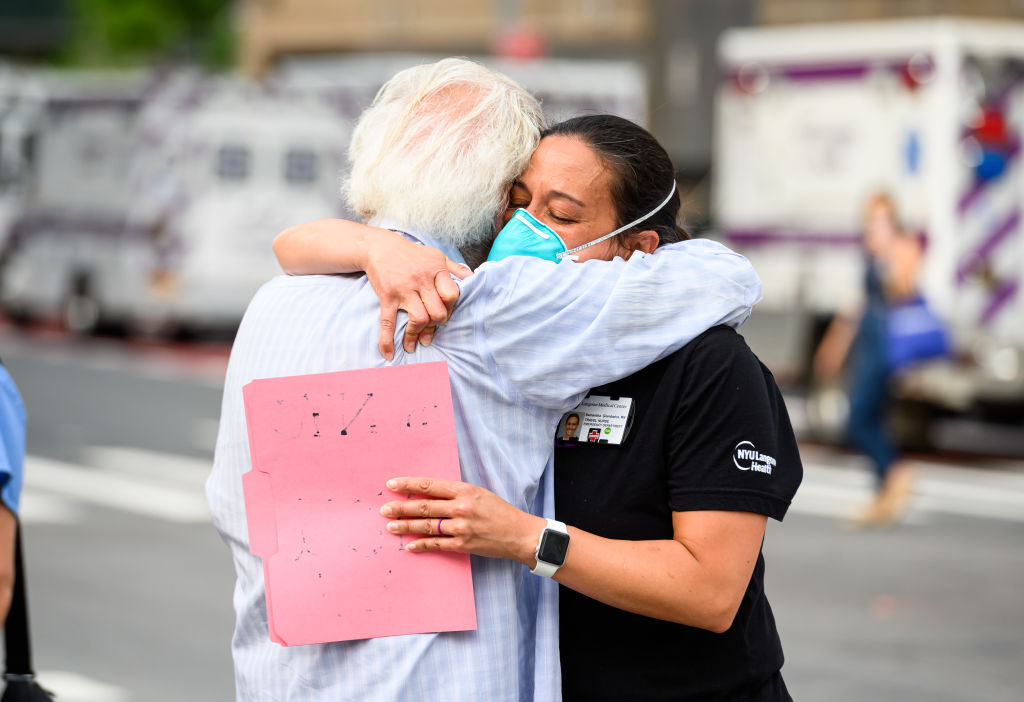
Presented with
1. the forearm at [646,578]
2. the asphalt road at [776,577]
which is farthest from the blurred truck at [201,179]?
the forearm at [646,578]

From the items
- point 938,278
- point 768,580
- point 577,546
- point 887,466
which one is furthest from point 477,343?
point 938,278

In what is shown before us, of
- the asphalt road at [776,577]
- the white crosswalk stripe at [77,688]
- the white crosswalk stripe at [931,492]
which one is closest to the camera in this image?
the white crosswalk stripe at [77,688]

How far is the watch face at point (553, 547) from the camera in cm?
211

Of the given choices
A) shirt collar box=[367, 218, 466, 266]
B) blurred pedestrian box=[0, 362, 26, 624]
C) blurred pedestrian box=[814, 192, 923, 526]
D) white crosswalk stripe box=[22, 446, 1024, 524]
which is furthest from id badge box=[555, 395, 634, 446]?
blurred pedestrian box=[814, 192, 923, 526]

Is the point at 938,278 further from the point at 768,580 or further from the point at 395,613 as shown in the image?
the point at 395,613

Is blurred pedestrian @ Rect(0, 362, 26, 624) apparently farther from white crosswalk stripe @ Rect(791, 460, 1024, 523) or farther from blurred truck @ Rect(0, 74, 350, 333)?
blurred truck @ Rect(0, 74, 350, 333)

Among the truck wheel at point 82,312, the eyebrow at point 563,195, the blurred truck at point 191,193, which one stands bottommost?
the truck wheel at point 82,312

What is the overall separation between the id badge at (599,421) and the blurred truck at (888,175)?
10.0 m

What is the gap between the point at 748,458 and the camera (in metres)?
2.17

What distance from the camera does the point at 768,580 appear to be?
7.87 m

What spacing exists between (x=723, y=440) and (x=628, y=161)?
1.55 ft

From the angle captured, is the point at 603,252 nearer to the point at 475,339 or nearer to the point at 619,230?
the point at 619,230

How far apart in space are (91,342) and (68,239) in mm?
1590

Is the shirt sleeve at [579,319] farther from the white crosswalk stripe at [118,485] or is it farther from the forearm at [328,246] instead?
the white crosswalk stripe at [118,485]
